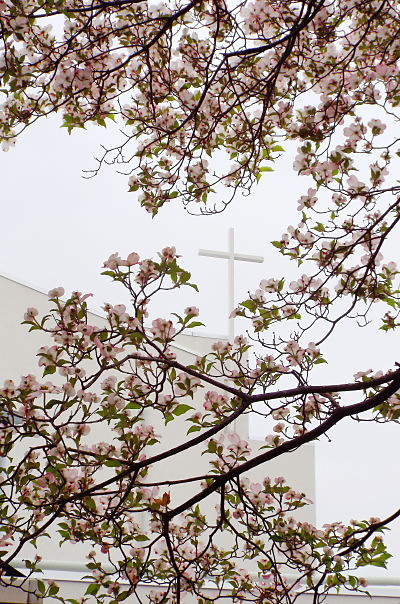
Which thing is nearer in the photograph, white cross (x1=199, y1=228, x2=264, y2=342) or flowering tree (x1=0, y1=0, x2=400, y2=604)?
flowering tree (x1=0, y1=0, x2=400, y2=604)

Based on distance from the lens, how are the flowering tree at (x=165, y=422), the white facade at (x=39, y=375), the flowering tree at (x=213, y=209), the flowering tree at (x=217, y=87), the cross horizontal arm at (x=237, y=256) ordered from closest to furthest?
the flowering tree at (x=165, y=422)
the flowering tree at (x=213, y=209)
the flowering tree at (x=217, y=87)
the white facade at (x=39, y=375)
the cross horizontal arm at (x=237, y=256)

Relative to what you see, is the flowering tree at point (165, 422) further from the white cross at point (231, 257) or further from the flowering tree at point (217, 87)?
the white cross at point (231, 257)

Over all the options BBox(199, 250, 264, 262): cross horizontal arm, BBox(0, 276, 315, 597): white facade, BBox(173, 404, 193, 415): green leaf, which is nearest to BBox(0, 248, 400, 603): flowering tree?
BBox(173, 404, 193, 415): green leaf

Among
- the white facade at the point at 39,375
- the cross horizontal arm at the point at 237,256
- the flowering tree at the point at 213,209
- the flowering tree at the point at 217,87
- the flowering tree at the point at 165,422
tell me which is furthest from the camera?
the cross horizontal arm at the point at 237,256

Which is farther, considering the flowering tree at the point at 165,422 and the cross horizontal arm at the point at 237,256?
the cross horizontal arm at the point at 237,256


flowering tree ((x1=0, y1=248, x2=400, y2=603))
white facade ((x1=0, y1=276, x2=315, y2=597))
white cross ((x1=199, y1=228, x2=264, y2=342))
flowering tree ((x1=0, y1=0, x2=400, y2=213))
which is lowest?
flowering tree ((x1=0, y1=248, x2=400, y2=603))

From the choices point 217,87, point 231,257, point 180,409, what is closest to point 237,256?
point 231,257

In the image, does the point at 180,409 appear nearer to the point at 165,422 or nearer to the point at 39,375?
the point at 165,422

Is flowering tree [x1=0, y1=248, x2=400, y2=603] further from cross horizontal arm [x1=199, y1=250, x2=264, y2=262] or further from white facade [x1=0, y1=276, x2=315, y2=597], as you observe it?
cross horizontal arm [x1=199, y1=250, x2=264, y2=262]

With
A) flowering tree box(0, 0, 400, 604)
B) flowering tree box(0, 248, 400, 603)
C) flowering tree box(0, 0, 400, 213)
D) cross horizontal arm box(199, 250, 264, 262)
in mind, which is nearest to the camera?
flowering tree box(0, 248, 400, 603)

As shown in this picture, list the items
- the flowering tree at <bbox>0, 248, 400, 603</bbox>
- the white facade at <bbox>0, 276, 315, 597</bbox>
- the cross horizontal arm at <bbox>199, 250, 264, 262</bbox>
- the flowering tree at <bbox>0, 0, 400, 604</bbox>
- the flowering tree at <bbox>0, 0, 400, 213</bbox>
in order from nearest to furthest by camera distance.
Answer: the flowering tree at <bbox>0, 248, 400, 603</bbox>, the flowering tree at <bbox>0, 0, 400, 604</bbox>, the flowering tree at <bbox>0, 0, 400, 213</bbox>, the white facade at <bbox>0, 276, 315, 597</bbox>, the cross horizontal arm at <bbox>199, 250, 264, 262</bbox>

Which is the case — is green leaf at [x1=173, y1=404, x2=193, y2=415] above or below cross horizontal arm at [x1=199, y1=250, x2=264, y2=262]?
below

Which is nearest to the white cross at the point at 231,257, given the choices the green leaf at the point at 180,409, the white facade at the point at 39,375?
the white facade at the point at 39,375

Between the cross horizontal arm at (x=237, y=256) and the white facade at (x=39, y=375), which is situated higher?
the cross horizontal arm at (x=237, y=256)
